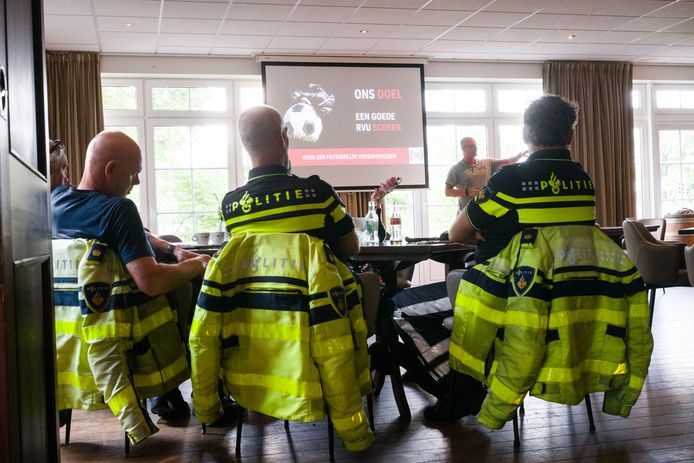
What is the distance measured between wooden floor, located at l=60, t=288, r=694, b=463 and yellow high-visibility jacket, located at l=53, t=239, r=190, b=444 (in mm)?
247

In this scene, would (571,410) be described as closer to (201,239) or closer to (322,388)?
(322,388)

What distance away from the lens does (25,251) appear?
1009mm

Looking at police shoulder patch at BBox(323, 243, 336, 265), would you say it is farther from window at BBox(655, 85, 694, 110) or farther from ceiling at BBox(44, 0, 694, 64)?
window at BBox(655, 85, 694, 110)

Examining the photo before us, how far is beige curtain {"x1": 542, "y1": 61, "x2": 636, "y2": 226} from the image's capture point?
8.73m

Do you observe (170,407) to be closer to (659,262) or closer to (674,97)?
(659,262)

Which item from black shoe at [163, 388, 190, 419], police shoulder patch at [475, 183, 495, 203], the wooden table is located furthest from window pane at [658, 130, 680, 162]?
black shoe at [163, 388, 190, 419]

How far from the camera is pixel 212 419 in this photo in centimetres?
218

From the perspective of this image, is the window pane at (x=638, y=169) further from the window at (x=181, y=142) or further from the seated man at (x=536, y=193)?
the seated man at (x=536, y=193)

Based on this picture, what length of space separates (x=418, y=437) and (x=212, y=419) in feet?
2.53

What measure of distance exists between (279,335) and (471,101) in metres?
7.45

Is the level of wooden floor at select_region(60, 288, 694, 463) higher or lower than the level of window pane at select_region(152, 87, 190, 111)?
lower

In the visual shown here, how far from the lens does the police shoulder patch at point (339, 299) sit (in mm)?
2066

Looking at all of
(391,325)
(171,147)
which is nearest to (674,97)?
(171,147)

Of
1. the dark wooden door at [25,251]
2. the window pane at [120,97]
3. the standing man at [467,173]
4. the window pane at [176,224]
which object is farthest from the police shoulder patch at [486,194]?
the window pane at [120,97]
